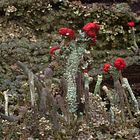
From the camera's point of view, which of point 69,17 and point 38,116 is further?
point 69,17

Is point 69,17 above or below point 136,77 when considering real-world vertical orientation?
above

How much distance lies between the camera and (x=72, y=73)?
9.76ft

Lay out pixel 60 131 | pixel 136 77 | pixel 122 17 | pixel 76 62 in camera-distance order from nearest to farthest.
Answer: pixel 60 131
pixel 76 62
pixel 136 77
pixel 122 17

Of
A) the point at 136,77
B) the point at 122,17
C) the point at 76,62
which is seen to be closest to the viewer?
the point at 76,62

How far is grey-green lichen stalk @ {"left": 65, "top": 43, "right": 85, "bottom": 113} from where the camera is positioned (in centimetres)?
292

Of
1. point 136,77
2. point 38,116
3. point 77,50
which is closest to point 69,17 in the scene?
point 136,77

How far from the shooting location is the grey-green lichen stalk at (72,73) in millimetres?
2920

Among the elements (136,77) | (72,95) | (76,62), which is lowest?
(136,77)

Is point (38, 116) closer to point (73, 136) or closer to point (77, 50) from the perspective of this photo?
point (73, 136)

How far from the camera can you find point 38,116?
2797 mm

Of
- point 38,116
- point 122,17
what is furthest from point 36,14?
point 38,116

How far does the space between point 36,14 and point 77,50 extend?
79.9 inches

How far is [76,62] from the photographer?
298 cm

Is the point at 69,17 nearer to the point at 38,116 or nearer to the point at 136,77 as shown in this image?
the point at 136,77
